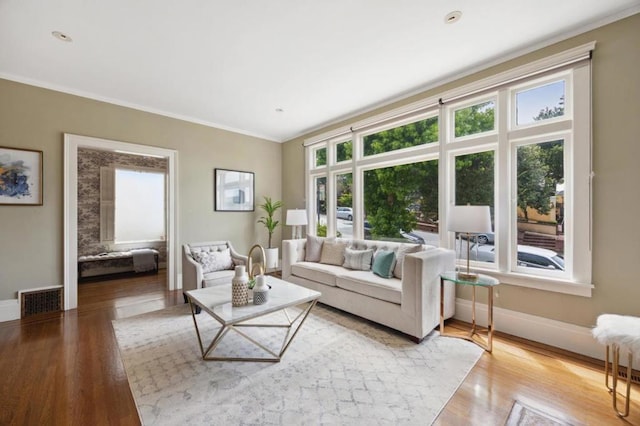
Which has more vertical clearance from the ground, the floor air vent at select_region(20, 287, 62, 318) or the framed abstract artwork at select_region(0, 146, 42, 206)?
the framed abstract artwork at select_region(0, 146, 42, 206)

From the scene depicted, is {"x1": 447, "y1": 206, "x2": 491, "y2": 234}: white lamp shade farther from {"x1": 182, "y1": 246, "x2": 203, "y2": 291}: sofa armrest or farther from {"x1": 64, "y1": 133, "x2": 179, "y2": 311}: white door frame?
{"x1": 64, "y1": 133, "x2": 179, "y2": 311}: white door frame

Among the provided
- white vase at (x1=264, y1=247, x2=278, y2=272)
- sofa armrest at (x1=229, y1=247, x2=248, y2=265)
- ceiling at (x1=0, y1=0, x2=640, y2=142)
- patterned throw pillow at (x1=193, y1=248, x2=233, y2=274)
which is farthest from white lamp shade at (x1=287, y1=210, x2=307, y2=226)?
ceiling at (x1=0, y1=0, x2=640, y2=142)

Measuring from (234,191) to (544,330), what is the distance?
191 inches

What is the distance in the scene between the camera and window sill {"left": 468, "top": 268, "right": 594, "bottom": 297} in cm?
239

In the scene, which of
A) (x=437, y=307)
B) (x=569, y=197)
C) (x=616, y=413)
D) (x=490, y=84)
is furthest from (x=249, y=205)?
(x=616, y=413)

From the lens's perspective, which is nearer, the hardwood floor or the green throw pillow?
the hardwood floor

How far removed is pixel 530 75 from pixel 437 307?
8.26ft

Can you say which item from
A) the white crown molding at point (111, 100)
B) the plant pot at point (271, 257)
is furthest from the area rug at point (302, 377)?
the white crown molding at point (111, 100)

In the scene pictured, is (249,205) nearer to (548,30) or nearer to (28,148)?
(28,148)

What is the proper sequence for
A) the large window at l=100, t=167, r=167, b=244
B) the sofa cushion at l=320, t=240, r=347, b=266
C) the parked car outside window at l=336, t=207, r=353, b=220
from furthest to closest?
the large window at l=100, t=167, r=167, b=244, the parked car outside window at l=336, t=207, r=353, b=220, the sofa cushion at l=320, t=240, r=347, b=266

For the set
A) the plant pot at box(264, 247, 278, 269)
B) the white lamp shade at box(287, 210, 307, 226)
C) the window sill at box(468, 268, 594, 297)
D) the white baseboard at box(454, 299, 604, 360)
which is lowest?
the white baseboard at box(454, 299, 604, 360)

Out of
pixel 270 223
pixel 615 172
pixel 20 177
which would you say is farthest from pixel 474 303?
pixel 20 177

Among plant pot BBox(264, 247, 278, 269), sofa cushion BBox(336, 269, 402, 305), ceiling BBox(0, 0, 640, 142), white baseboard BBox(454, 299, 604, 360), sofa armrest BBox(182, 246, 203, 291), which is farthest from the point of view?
plant pot BBox(264, 247, 278, 269)

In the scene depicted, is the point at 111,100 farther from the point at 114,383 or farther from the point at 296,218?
the point at 114,383
